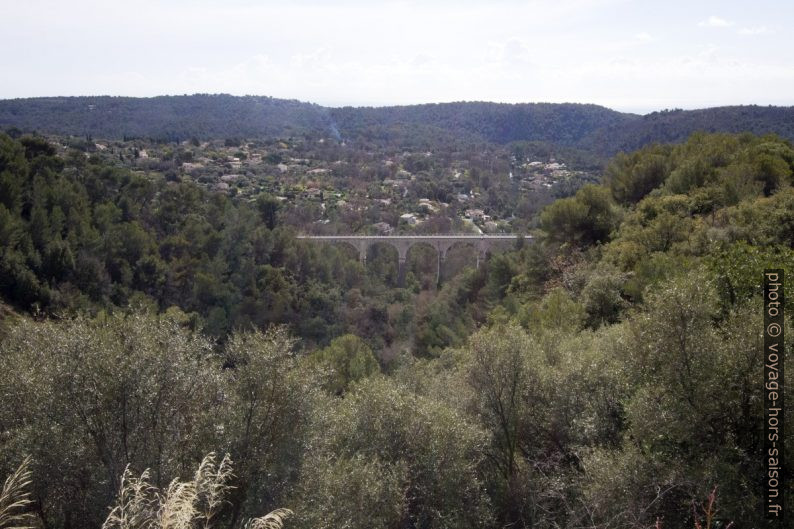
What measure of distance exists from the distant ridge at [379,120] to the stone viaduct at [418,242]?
32.4m

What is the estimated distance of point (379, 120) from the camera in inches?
5177

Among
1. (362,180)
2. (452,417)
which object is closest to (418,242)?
(362,180)

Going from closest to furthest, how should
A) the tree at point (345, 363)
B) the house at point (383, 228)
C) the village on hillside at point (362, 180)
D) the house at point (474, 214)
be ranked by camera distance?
the tree at point (345, 363)
the house at point (383, 228)
the village on hillside at point (362, 180)
the house at point (474, 214)

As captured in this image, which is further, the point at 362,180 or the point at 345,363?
the point at 362,180

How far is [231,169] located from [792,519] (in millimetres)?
61708

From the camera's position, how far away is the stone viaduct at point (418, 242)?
40.2 metres

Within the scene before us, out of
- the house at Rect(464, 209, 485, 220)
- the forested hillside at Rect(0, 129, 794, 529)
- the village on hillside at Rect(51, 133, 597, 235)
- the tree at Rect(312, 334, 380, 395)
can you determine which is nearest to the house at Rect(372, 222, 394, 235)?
the village on hillside at Rect(51, 133, 597, 235)

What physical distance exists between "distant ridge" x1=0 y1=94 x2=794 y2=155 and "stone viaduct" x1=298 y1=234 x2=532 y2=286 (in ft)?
106

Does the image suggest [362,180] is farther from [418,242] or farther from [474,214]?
[418,242]

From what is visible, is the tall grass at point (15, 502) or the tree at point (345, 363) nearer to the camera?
the tall grass at point (15, 502)

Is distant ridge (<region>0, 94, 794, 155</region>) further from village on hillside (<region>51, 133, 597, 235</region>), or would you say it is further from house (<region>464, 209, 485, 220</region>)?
house (<region>464, 209, 485, 220</region>)

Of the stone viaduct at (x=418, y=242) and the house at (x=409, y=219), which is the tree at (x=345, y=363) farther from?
the house at (x=409, y=219)

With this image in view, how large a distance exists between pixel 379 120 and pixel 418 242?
312ft

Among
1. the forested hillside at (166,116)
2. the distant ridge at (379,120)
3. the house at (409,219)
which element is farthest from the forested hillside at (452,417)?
the forested hillside at (166,116)
